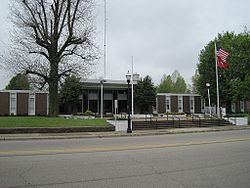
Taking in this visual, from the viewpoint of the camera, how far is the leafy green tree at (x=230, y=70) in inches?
1481

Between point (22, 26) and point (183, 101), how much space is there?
3200cm

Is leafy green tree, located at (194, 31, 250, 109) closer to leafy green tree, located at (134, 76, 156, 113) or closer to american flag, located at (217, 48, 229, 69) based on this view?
american flag, located at (217, 48, 229, 69)

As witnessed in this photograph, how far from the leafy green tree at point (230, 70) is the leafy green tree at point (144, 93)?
1013 centimetres

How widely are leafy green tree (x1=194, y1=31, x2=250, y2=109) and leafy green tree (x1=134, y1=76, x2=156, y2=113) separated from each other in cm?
1013

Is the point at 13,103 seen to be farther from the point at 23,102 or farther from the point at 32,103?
the point at 32,103

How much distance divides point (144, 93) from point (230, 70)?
544 inches

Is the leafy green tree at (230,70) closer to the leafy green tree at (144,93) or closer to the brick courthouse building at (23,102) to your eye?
the leafy green tree at (144,93)

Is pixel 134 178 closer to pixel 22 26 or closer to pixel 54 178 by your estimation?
pixel 54 178

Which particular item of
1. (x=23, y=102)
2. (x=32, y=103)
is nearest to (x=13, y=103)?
(x=23, y=102)

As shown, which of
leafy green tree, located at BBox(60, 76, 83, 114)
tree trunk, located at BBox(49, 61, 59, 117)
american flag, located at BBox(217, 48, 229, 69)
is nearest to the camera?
tree trunk, located at BBox(49, 61, 59, 117)

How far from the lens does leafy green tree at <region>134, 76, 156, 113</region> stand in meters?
44.2

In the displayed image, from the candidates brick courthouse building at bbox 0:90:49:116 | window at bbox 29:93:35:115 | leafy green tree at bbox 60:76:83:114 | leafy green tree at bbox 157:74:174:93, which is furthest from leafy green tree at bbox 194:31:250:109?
window at bbox 29:93:35:115

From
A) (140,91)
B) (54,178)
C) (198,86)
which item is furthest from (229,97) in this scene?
(54,178)

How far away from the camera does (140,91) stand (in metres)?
44.3
